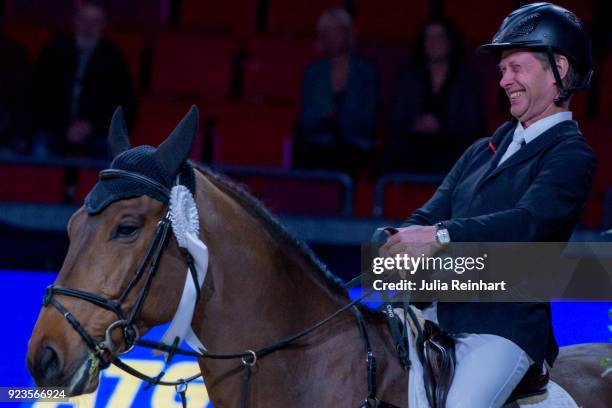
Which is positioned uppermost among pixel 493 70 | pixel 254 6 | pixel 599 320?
pixel 254 6

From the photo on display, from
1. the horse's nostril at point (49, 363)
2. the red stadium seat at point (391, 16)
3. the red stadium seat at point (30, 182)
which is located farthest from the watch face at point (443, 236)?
the red stadium seat at point (391, 16)

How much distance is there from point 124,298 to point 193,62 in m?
5.22

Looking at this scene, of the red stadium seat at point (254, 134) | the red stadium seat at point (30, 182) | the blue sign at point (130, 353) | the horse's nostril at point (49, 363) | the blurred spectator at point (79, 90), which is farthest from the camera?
the red stadium seat at point (254, 134)

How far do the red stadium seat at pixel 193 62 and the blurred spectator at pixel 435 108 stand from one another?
1649mm

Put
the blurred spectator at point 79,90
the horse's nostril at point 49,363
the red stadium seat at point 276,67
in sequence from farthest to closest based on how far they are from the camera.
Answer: the red stadium seat at point 276,67 → the blurred spectator at point 79,90 → the horse's nostril at point 49,363

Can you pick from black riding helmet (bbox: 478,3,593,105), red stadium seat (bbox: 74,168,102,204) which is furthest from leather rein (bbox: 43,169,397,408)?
red stadium seat (bbox: 74,168,102,204)

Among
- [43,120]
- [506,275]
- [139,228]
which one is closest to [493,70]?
[43,120]

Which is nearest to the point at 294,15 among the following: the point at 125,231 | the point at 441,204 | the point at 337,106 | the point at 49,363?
the point at 337,106

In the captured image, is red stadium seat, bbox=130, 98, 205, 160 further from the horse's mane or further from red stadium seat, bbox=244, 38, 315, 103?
the horse's mane

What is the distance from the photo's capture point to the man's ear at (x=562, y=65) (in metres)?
3.12

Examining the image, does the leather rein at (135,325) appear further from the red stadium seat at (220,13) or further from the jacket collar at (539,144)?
the red stadium seat at (220,13)

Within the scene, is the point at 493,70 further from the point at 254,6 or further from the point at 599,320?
the point at 599,320

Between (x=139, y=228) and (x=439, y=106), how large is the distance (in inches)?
170

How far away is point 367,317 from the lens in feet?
10.2
